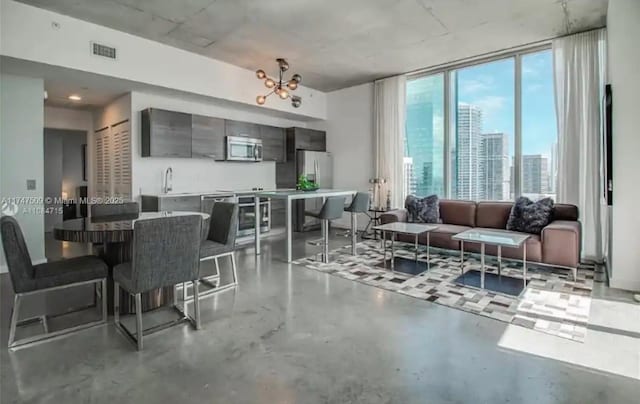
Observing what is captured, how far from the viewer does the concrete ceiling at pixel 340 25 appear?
3861 millimetres

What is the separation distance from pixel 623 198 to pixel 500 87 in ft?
8.99

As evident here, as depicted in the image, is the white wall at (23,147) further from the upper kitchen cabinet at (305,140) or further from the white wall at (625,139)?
→ the white wall at (625,139)

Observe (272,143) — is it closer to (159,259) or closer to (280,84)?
(280,84)

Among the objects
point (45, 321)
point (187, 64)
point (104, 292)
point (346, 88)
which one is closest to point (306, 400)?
point (104, 292)

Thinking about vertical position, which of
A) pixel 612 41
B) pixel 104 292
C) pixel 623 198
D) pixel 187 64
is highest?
pixel 187 64

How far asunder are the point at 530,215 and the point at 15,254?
5.32m

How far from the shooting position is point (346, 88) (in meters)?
7.45

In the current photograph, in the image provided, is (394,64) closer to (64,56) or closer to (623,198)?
(623,198)

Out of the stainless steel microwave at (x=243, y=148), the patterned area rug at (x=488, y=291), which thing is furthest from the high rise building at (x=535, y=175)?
the stainless steel microwave at (x=243, y=148)

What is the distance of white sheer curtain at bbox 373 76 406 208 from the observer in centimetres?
655

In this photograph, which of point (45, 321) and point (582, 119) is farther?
point (582, 119)

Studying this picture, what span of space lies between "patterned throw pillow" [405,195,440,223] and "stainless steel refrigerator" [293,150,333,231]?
2.28 m

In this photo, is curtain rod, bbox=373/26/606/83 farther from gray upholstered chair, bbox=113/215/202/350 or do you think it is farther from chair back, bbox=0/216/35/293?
chair back, bbox=0/216/35/293

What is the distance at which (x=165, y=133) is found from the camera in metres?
5.32
